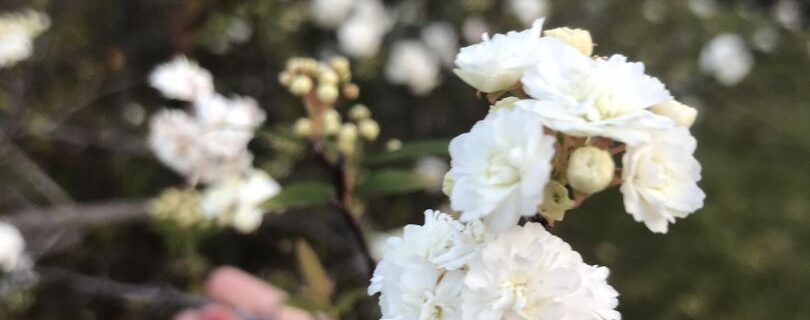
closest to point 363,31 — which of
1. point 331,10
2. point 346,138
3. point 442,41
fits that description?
point 331,10

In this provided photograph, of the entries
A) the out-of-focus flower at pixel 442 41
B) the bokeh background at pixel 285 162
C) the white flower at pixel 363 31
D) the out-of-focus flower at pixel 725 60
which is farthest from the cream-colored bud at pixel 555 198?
the out-of-focus flower at pixel 725 60

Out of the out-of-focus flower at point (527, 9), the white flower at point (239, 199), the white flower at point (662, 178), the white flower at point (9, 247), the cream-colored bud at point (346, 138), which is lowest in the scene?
the white flower at point (662, 178)

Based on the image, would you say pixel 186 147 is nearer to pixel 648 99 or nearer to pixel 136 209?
pixel 136 209

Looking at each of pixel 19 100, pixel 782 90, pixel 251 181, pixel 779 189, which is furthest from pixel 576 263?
pixel 782 90

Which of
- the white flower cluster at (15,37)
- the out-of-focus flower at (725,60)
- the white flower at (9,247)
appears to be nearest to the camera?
the white flower at (9,247)

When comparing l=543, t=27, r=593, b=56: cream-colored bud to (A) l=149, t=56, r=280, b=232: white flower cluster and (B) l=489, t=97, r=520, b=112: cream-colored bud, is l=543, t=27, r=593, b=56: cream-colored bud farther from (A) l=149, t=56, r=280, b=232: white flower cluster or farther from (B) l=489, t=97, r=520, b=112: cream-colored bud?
(A) l=149, t=56, r=280, b=232: white flower cluster

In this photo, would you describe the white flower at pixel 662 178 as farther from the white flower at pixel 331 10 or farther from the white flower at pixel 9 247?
the white flower at pixel 331 10
